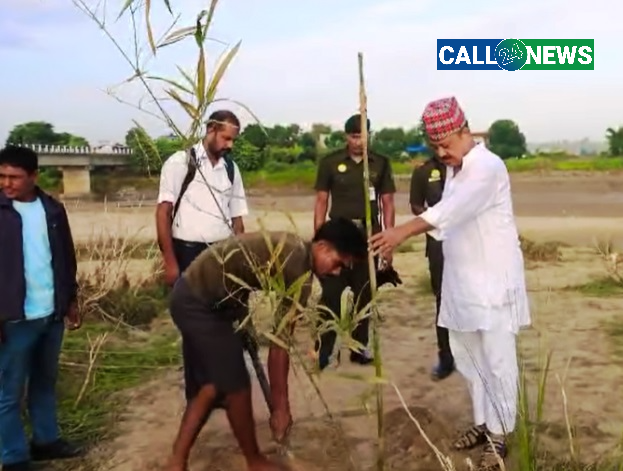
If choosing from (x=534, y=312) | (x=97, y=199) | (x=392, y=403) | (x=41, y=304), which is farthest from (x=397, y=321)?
(x=97, y=199)

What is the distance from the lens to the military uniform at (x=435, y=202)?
5.35 meters

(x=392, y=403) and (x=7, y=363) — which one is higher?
(x=7, y=363)

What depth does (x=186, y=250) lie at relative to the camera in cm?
449

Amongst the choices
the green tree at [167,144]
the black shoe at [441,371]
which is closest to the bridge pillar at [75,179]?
the black shoe at [441,371]

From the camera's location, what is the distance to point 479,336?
381 cm

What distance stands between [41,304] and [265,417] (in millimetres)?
1376

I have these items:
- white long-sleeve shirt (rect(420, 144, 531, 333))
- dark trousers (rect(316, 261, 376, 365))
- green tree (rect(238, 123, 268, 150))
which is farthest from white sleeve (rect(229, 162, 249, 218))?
white long-sleeve shirt (rect(420, 144, 531, 333))

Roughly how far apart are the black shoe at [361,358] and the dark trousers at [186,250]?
153 cm

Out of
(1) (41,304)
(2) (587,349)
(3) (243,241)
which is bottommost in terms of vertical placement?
(2) (587,349)

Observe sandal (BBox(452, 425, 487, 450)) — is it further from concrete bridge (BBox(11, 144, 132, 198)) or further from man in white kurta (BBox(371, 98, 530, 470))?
concrete bridge (BBox(11, 144, 132, 198))

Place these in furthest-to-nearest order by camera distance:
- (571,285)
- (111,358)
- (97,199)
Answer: (97,199) → (571,285) → (111,358)

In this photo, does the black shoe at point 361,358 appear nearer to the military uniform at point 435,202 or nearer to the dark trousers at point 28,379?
the military uniform at point 435,202

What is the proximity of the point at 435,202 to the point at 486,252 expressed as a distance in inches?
68.6

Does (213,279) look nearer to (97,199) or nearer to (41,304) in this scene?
(41,304)
